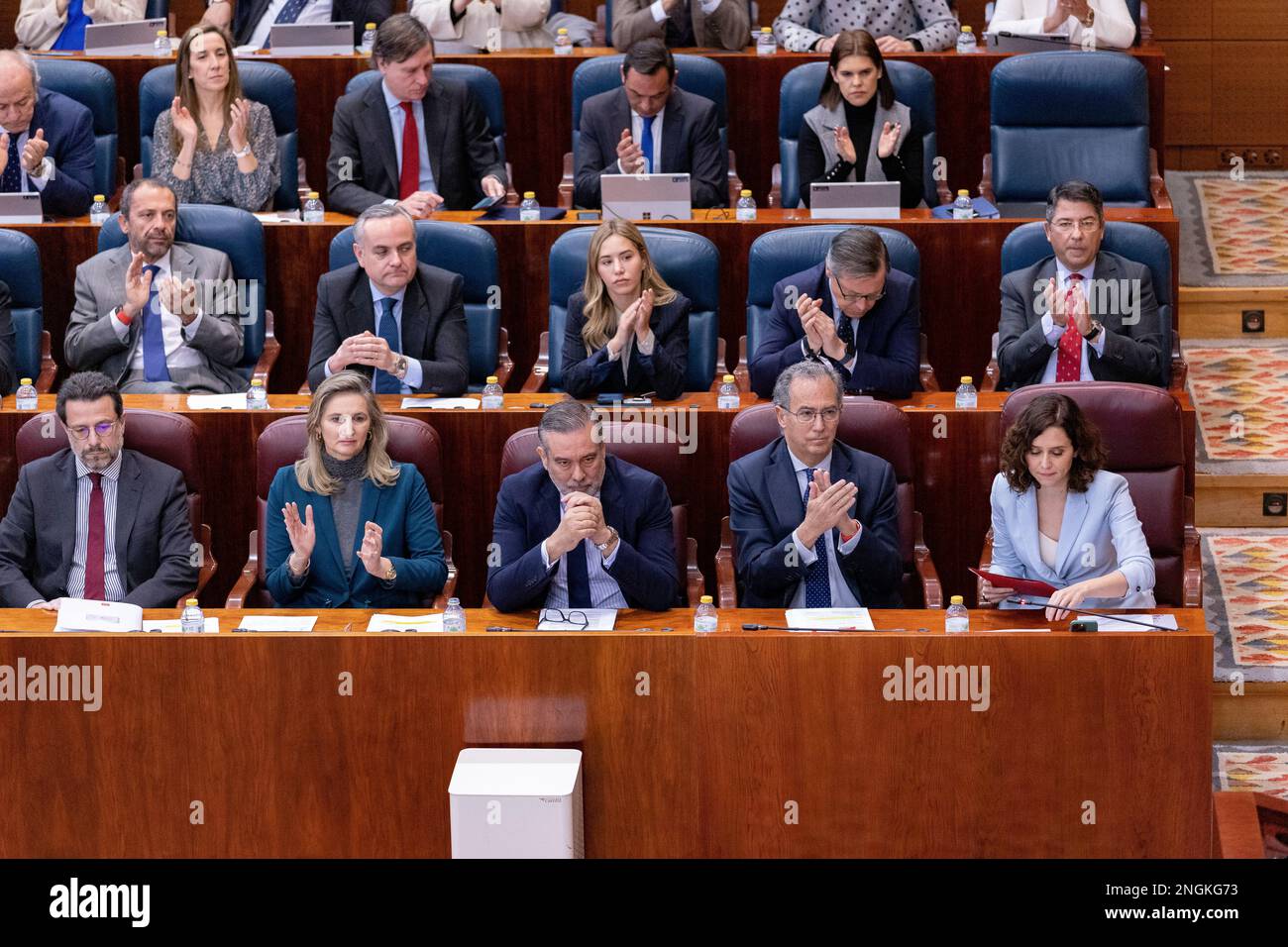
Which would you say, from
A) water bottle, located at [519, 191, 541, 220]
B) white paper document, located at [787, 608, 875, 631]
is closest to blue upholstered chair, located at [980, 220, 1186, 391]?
water bottle, located at [519, 191, 541, 220]

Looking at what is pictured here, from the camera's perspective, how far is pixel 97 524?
3885 millimetres

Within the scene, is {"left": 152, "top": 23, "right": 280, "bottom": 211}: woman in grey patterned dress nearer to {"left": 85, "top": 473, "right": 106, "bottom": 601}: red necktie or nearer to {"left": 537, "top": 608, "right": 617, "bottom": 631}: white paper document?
{"left": 85, "top": 473, "right": 106, "bottom": 601}: red necktie

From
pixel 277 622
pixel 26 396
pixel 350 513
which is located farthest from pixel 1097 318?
pixel 26 396

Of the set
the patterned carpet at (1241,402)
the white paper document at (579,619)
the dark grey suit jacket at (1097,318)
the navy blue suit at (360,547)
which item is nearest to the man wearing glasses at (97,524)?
the navy blue suit at (360,547)

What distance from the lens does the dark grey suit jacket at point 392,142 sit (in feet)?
17.0

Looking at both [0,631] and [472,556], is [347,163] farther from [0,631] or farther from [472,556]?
[0,631]

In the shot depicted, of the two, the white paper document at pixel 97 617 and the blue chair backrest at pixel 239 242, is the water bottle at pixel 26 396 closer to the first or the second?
the blue chair backrest at pixel 239 242

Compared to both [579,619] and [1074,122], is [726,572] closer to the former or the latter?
[579,619]

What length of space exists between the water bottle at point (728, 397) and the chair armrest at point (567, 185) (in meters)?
1.32

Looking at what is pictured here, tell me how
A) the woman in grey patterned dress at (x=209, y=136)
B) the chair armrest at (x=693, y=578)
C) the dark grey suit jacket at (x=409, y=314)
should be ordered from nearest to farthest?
the chair armrest at (x=693, y=578) < the dark grey suit jacket at (x=409, y=314) < the woman in grey patterned dress at (x=209, y=136)

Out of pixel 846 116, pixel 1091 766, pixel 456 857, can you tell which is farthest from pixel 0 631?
pixel 846 116

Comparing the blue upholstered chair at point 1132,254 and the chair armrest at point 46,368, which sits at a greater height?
the blue upholstered chair at point 1132,254

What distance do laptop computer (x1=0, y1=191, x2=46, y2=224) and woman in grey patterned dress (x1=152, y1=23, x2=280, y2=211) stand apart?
354 millimetres

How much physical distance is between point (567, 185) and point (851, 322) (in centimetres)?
137
